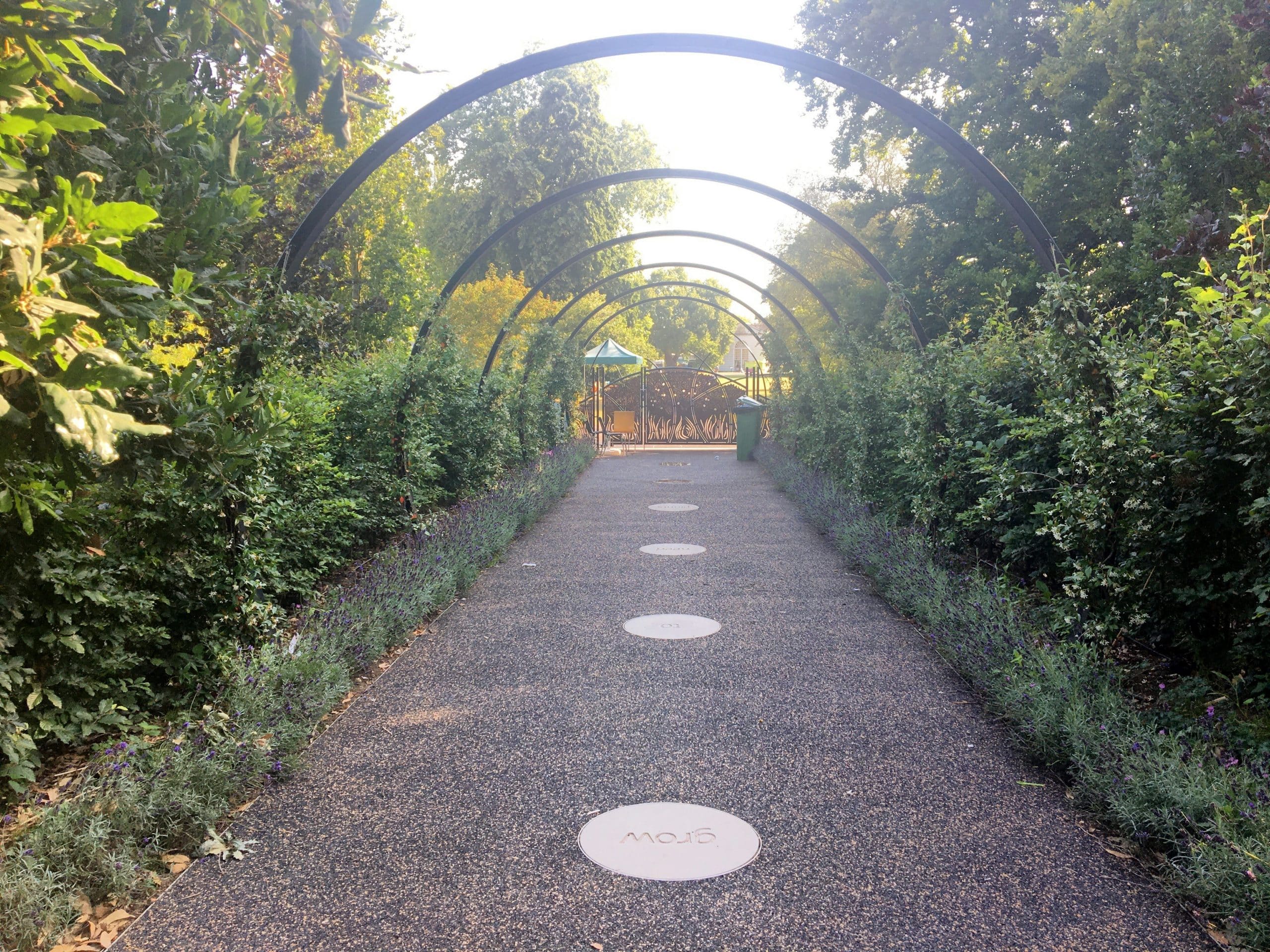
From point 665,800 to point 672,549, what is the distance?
20.0 ft

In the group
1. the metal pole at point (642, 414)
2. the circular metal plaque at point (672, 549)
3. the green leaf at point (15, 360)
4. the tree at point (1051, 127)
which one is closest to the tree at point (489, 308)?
the metal pole at point (642, 414)

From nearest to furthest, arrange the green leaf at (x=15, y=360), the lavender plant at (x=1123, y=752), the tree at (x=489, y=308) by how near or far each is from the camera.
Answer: the green leaf at (x=15, y=360) → the lavender plant at (x=1123, y=752) → the tree at (x=489, y=308)

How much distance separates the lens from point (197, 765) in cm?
335

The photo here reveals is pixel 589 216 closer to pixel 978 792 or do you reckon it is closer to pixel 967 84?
pixel 967 84

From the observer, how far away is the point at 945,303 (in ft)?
66.4

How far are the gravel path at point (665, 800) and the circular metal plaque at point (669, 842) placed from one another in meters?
0.06

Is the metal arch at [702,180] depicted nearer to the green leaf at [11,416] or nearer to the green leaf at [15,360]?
the green leaf at [11,416]

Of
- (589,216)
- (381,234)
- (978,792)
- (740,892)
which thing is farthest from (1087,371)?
(589,216)

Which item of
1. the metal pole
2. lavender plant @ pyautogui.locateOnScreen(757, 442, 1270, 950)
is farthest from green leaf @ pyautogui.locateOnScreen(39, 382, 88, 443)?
the metal pole

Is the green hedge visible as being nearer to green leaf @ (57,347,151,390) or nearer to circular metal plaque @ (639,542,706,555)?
green leaf @ (57,347,151,390)

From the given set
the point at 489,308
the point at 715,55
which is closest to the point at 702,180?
the point at 715,55

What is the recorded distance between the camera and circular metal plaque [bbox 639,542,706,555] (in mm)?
9477

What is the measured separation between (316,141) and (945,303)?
1400cm

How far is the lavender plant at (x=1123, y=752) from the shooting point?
2.75m
